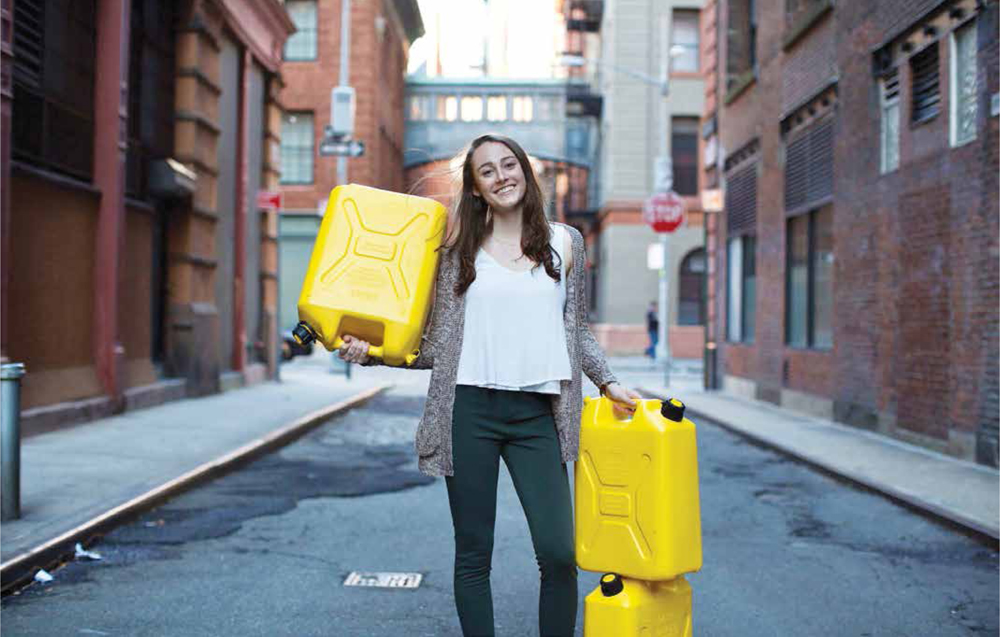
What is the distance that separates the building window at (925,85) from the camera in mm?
11188

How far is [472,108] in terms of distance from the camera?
4700cm

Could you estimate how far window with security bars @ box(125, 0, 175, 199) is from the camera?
14.0 metres

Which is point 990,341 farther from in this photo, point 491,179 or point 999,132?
point 491,179

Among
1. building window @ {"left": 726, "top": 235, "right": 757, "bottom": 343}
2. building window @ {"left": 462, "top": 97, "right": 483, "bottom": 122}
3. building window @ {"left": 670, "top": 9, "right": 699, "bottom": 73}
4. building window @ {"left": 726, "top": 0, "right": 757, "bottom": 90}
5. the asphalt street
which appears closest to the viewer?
the asphalt street

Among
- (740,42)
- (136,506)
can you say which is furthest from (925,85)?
(740,42)

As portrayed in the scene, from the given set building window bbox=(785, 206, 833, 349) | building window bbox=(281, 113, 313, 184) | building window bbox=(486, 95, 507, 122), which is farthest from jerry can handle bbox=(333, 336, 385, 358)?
building window bbox=(486, 95, 507, 122)

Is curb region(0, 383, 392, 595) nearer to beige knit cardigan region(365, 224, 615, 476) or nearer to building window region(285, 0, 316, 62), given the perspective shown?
beige knit cardigan region(365, 224, 615, 476)

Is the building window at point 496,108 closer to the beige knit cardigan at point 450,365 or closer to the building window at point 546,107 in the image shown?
the building window at point 546,107

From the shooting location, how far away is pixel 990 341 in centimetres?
950

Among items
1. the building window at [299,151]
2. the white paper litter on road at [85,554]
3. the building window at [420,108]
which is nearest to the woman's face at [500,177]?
the white paper litter on road at [85,554]

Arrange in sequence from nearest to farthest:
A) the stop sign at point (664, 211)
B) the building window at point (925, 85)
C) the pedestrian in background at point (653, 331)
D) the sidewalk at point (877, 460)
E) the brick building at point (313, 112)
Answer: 1. the sidewalk at point (877, 460)
2. the building window at point (925, 85)
3. the stop sign at point (664, 211)
4. the pedestrian in background at point (653, 331)
5. the brick building at point (313, 112)

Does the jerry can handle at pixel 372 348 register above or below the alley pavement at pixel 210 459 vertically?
above

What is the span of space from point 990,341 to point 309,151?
2974 centimetres

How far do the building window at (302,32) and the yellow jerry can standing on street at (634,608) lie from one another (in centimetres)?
3439
